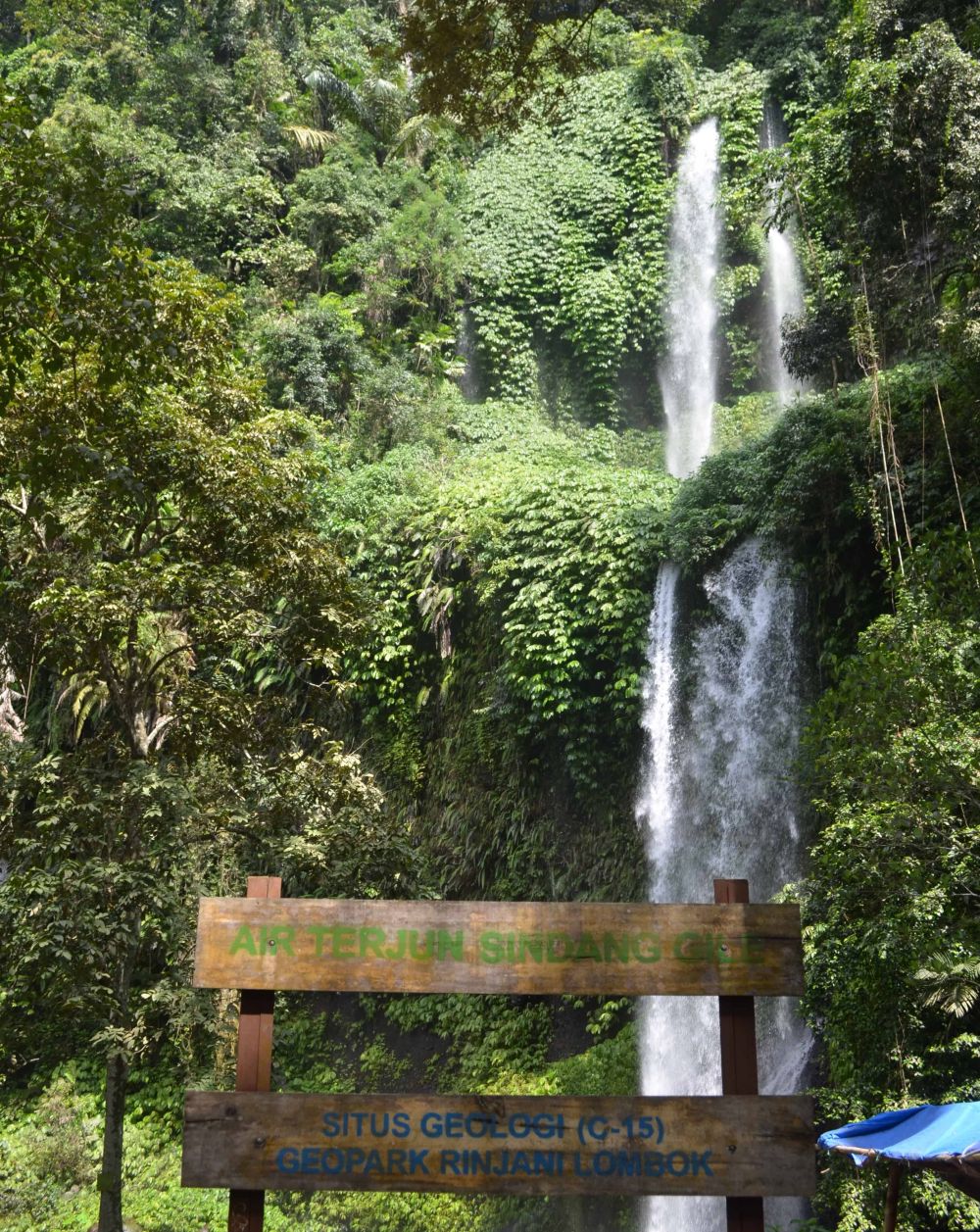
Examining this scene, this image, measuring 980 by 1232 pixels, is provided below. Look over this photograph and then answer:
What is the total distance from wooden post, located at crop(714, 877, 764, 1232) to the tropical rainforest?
310 centimetres

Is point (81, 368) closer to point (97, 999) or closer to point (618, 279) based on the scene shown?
point (97, 999)

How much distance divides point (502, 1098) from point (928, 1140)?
7.83 feet

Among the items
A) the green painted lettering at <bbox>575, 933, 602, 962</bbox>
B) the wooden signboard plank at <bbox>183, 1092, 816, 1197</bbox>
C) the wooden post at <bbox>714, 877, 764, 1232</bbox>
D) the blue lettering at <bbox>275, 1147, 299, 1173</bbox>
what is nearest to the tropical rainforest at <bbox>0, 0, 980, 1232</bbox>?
the wooden post at <bbox>714, 877, 764, 1232</bbox>

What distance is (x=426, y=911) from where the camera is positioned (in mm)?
3621

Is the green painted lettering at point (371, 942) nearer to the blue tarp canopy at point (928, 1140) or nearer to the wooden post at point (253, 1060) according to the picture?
the wooden post at point (253, 1060)

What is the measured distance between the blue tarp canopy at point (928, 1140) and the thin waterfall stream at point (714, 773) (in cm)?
445

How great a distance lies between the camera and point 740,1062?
354 cm

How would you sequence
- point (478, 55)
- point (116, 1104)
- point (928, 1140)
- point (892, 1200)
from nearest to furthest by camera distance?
point (928, 1140), point (892, 1200), point (478, 55), point (116, 1104)

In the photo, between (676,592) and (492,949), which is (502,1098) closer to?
(492,949)

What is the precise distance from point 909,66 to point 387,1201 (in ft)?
40.2

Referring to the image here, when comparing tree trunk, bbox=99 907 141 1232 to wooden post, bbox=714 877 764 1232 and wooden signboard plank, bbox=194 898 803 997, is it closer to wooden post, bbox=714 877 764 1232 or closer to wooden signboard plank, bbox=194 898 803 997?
wooden signboard plank, bbox=194 898 803 997

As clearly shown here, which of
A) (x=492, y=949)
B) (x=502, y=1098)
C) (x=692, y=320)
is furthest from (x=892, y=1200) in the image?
(x=692, y=320)

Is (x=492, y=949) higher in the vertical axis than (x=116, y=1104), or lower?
higher

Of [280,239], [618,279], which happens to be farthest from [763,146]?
[280,239]
